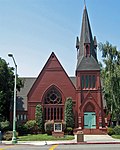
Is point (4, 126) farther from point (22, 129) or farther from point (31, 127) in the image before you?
point (31, 127)

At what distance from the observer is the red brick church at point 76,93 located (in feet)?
152

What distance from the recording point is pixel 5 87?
155 ft

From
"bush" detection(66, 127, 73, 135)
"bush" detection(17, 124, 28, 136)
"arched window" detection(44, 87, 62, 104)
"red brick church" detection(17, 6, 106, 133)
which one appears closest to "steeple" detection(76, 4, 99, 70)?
"red brick church" detection(17, 6, 106, 133)

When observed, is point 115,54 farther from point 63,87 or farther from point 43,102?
point 43,102

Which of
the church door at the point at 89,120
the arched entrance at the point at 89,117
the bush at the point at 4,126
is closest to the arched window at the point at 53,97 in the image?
the arched entrance at the point at 89,117

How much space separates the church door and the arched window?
528cm

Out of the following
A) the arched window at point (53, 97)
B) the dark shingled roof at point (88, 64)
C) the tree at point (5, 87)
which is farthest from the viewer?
the dark shingled roof at point (88, 64)

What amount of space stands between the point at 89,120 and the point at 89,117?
0.53m

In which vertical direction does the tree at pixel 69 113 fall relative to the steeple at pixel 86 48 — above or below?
below

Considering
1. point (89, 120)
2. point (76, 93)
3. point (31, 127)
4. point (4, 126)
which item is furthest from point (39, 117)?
point (89, 120)

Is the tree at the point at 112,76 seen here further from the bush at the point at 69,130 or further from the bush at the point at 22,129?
the bush at the point at 22,129

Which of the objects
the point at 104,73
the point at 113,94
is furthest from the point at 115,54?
the point at 113,94

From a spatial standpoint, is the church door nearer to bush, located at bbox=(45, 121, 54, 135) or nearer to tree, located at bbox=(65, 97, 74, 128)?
tree, located at bbox=(65, 97, 74, 128)

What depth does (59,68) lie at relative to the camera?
49469 mm
